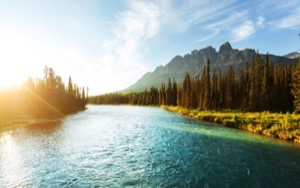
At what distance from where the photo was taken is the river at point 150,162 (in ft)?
54.3

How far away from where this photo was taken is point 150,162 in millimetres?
21406

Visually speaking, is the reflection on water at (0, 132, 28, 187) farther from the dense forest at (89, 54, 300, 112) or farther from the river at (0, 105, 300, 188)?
the dense forest at (89, 54, 300, 112)

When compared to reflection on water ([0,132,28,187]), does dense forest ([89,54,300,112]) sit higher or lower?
higher

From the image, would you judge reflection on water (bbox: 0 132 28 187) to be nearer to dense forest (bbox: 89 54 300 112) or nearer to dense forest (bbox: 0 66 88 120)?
dense forest (bbox: 0 66 88 120)

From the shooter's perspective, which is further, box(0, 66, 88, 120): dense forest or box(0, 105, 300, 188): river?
box(0, 66, 88, 120): dense forest

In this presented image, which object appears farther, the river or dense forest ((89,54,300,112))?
dense forest ((89,54,300,112))

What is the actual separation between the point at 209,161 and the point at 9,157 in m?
20.4

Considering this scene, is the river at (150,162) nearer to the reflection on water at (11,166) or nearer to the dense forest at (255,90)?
the reflection on water at (11,166)

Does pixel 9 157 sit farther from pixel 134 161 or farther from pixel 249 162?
pixel 249 162

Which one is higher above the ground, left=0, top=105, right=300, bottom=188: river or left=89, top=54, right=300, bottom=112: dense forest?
left=89, top=54, right=300, bottom=112: dense forest

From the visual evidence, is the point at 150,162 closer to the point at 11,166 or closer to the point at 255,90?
the point at 11,166

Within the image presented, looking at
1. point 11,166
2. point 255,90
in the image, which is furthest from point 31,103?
point 255,90

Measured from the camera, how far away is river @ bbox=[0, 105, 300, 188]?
16562mm

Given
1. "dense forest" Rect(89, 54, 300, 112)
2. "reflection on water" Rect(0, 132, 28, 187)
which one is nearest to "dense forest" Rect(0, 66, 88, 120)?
"reflection on water" Rect(0, 132, 28, 187)
